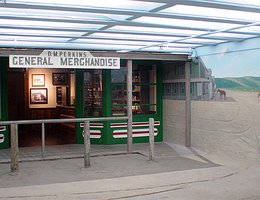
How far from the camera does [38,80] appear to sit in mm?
13523

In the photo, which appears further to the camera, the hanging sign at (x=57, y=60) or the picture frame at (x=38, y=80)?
the picture frame at (x=38, y=80)

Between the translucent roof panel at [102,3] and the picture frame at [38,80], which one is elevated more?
the translucent roof panel at [102,3]

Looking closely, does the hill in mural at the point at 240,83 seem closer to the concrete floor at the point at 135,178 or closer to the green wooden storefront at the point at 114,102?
the concrete floor at the point at 135,178

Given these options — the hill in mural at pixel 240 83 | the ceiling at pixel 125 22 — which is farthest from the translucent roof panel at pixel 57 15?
the hill in mural at pixel 240 83

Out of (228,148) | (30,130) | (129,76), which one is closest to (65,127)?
(30,130)

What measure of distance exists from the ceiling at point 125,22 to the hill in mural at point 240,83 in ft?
2.78

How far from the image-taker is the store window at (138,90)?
10719 millimetres

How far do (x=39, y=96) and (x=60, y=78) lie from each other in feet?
3.42

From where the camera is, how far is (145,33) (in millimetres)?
7137

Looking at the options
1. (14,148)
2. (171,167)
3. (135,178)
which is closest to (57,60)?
(14,148)

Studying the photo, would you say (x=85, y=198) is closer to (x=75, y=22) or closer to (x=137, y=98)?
(x=75, y=22)

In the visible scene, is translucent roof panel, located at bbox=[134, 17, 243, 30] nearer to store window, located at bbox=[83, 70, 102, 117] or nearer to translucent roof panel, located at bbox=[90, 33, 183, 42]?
translucent roof panel, located at bbox=[90, 33, 183, 42]

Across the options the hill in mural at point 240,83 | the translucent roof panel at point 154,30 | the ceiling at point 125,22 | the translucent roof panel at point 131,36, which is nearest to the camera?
the ceiling at point 125,22

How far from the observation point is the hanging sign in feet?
26.9
